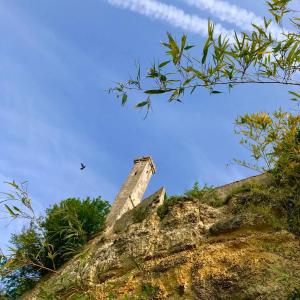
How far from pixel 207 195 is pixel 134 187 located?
34.6ft

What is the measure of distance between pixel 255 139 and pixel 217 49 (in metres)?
1.90

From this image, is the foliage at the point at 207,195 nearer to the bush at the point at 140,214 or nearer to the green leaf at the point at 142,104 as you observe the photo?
the bush at the point at 140,214

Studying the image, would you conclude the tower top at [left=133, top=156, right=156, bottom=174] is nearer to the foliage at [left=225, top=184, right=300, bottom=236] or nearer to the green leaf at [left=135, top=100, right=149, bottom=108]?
the foliage at [left=225, top=184, right=300, bottom=236]

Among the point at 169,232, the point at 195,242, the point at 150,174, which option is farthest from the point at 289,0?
the point at 150,174

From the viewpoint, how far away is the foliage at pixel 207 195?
11.6m

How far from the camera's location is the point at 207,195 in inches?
473

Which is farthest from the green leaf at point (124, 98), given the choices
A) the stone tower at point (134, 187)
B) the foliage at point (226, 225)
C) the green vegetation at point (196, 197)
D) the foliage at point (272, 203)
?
the stone tower at point (134, 187)

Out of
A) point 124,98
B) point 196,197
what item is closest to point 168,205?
point 196,197

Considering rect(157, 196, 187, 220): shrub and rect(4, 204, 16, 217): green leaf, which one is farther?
rect(157, 196, 187, 220): shrub

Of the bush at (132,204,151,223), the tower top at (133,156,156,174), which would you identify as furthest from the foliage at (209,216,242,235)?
the tower top at (133,156,156,174)

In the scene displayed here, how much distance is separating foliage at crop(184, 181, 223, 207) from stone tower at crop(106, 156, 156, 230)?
597cm

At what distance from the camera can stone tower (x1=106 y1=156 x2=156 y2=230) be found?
19.6m

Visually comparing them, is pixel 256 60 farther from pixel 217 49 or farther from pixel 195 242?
pixel 195 242

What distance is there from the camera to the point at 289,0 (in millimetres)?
4453
